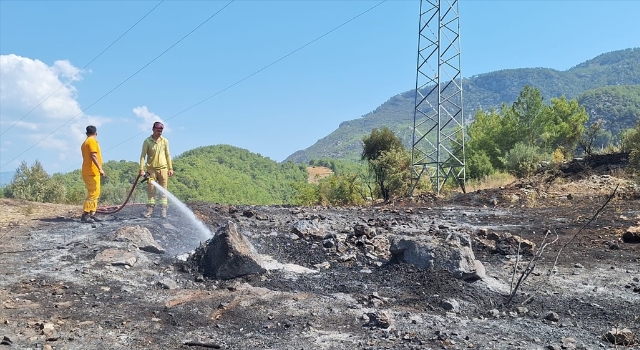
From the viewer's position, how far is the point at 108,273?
5742 millimetres

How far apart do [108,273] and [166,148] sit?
3470 mm

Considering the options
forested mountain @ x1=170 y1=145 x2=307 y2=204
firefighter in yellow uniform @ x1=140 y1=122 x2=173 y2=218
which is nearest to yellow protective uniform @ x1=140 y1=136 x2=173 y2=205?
firefighter in yellow uniform @ x1=140 y1=122 x2=173 y2=218

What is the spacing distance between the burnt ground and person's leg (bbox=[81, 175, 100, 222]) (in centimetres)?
32

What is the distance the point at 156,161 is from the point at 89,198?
4.34ft

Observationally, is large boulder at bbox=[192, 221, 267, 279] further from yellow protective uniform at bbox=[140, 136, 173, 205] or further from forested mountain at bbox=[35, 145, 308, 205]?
forested mountain at bbox=[35, 145, 308, 205]

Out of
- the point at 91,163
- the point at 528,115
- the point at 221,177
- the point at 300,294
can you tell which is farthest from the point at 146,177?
the point at 221,177

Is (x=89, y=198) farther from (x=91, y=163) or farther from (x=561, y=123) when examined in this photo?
(x=561, y=123)

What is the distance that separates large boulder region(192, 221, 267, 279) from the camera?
5863 mm

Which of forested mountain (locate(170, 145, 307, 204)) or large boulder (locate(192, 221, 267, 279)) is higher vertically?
forested mountain (locate(170, 145, 307, 204))

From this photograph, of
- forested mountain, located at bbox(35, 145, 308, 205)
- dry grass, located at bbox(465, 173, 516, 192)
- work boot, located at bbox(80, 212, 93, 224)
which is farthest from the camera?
forested mountain, located at bbox(35, 145, 308, 205)

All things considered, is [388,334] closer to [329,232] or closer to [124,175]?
[329,232]

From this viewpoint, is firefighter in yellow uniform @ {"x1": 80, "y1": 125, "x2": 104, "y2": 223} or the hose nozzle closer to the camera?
firefighter in yellow uniform @ {"x1": 80, "y1": 125, "x2": 104, "y2": 223}

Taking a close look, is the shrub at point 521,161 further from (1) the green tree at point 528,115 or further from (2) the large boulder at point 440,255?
(2) the large boulder at point 440,255

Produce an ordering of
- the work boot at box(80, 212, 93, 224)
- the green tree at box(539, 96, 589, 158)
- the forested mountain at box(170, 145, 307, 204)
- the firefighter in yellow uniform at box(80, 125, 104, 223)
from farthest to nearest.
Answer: the forested mountain at box(170, 145, 307, 204) < the green tree at box(539, 96, 589, 158) < the work boot at box(80, 212, 93, 224) < the firefighter in yellow uniform at box(80, 125, 104, 223)
